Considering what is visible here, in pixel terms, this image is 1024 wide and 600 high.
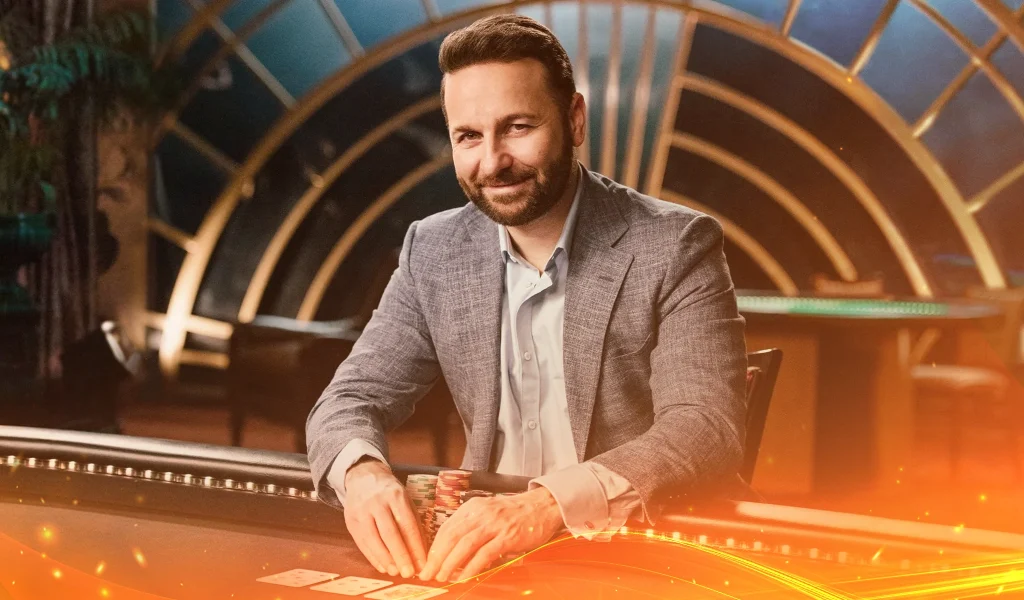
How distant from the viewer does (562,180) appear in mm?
1681

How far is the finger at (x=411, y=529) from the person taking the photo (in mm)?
1183

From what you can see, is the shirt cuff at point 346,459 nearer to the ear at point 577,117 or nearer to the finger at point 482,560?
the finger at point 482,560

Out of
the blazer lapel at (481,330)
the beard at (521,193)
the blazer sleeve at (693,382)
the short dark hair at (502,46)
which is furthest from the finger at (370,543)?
the short dark hair at (502,46)

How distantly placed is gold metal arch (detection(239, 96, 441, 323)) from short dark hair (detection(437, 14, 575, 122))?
3577 millimetres

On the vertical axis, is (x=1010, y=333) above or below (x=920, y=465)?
above

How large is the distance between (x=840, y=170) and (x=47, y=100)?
3862 millimetres

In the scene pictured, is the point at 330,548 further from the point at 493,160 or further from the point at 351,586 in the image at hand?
the point at 493,160

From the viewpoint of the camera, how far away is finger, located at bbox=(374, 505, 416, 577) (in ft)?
3.82

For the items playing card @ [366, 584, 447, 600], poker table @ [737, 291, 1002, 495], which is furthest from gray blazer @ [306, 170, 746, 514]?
poker table @ [737, 291, 1002, 495]

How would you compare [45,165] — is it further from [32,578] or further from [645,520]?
[645,520]

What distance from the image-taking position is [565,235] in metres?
1.70

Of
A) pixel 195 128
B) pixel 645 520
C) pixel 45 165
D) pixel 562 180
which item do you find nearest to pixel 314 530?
pixel 645 520

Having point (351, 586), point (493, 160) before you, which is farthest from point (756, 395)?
point (351, 586)

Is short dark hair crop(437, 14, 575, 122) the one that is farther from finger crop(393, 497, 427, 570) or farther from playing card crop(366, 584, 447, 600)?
playing card crop(366, 584, 447, 600)
